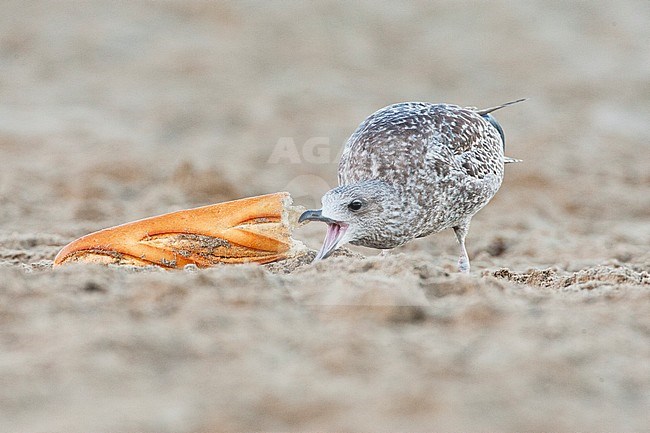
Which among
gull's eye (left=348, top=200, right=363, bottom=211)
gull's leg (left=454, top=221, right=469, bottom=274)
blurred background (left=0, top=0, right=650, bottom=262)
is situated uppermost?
blurred background (left=0, top=0, right=650, bottom=262)

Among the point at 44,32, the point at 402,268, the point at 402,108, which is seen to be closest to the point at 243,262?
the point at 402,268

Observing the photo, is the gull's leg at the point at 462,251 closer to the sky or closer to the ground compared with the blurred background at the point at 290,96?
closer to the ground

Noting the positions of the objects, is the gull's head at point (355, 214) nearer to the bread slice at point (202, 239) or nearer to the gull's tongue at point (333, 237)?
the gull's tongue at point (333, 237)

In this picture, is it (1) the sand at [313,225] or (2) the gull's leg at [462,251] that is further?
(2) the gull's leg at [462,251]

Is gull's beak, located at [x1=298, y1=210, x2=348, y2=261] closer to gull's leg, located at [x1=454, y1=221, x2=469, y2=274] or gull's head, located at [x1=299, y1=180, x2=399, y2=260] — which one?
gull's head, located at [x1=299, y1=180, x2=399, y2=260]

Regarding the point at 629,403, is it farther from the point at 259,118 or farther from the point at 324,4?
the point at 324,4

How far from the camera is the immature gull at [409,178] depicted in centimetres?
559

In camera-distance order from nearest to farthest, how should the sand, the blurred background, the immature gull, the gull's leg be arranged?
the sand < the immature gull < the gull's leg < the blurred background

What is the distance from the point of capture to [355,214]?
219 inches

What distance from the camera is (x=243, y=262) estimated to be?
17.9 ft

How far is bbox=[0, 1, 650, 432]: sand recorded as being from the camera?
10.2 feet

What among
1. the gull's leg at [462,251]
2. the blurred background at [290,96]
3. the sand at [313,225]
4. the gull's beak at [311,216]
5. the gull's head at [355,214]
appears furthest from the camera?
the blurred background at [290,96]

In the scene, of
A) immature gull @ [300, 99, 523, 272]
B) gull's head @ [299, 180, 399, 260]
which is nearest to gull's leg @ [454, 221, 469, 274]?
immature gull @ [300, 99, 523, 272]

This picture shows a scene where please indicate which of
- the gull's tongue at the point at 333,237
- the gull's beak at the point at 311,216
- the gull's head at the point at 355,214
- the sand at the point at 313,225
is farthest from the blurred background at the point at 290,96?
the gull's beak at the point at 311,216
